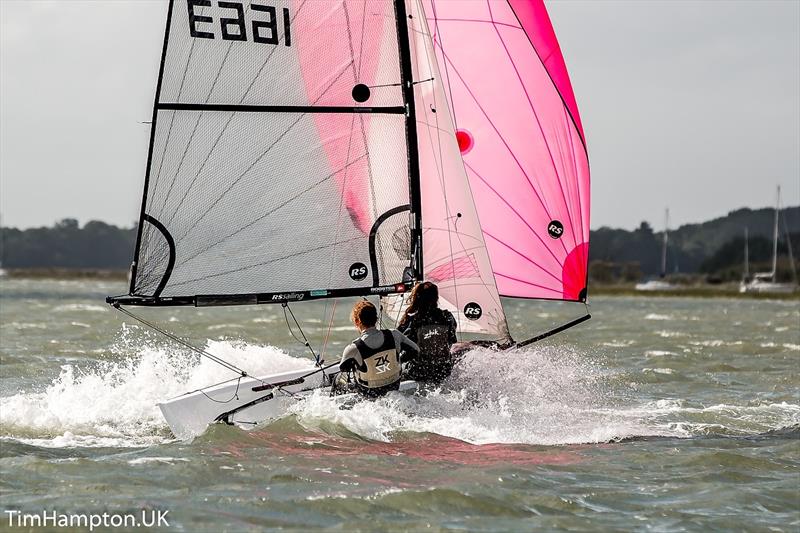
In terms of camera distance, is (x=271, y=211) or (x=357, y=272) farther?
(x=357, y=272)

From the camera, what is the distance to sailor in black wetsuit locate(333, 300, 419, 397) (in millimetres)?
8297

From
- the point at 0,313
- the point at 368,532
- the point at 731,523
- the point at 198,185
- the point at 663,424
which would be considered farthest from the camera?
the point at 0,313

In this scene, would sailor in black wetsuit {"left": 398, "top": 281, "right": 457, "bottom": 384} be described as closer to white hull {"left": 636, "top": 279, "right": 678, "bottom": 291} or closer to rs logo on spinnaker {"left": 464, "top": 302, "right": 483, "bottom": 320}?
rs logo on spinnaker {"left": 464, "top": 302, "right": 483, "bottom": 320}

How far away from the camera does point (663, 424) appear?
376 inches

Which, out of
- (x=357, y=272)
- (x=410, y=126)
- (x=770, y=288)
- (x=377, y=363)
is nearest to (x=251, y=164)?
(x=357, y=272)

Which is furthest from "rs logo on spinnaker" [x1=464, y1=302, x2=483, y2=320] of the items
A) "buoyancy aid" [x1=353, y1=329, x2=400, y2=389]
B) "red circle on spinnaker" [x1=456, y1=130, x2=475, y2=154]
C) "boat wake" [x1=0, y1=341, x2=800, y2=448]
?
"buoyancy aid" [x1=353, y1=329, x2=400, y2=389]

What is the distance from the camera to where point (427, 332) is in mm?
8750

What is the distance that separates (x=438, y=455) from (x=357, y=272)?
1.98 metres

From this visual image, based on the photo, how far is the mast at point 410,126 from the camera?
9.21 m

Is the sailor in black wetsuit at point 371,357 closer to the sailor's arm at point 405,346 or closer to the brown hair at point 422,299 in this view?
the sailor's arm at point 405,346

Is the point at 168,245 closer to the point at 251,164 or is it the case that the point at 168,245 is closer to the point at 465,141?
the point at 251,164

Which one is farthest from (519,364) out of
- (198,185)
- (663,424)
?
(198,185)

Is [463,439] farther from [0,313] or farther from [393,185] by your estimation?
[0,313]

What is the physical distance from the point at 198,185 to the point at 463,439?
107 inches
